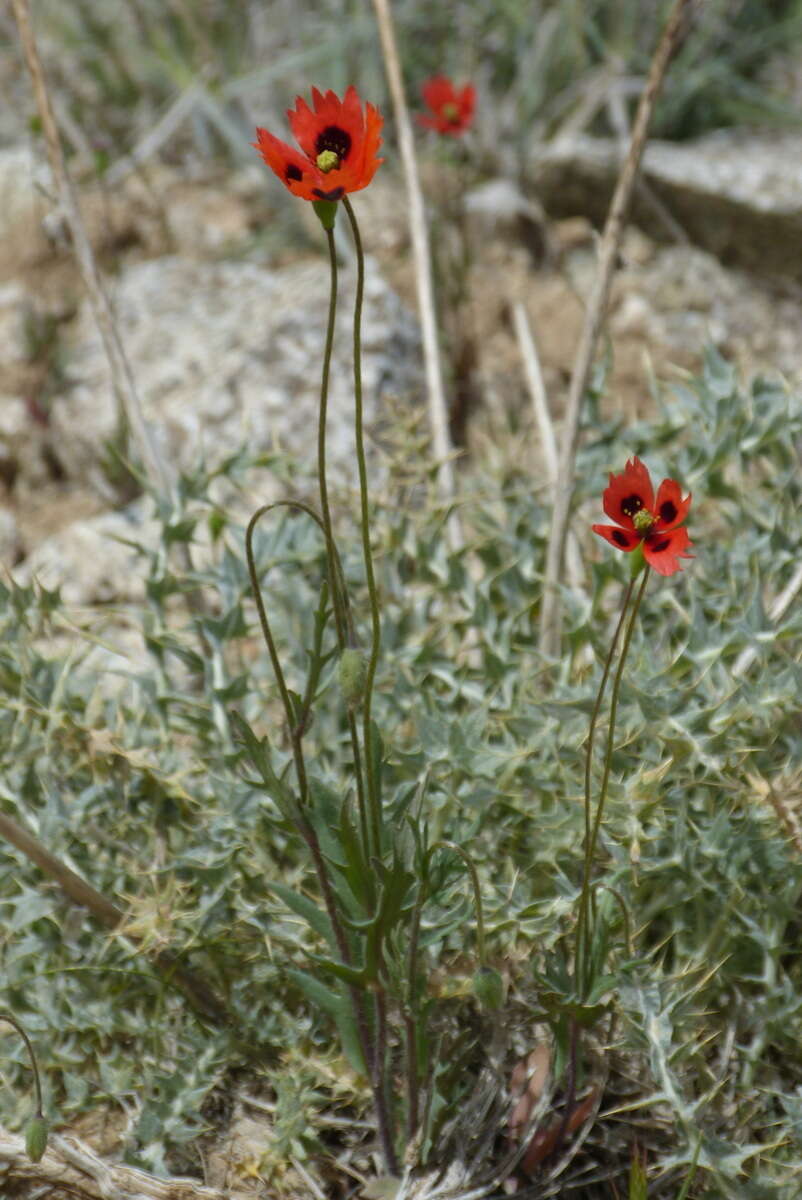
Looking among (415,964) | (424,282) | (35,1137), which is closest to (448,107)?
(424,282)

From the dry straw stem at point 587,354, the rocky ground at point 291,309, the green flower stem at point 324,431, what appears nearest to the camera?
the green flower stem at point 324,431

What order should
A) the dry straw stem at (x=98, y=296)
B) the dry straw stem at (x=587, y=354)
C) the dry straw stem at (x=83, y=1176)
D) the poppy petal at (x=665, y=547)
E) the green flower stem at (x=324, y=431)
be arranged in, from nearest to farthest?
the green flower stem at (x=324, y=431), the poppy petal at (x=665, y=547), the dry straw stem at (x=83, y=1176), the dry straw stem at (x=587, y=354), the dry straw stem at (x=98, y=296)

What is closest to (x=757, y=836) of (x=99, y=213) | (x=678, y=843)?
(x=678, y=843)

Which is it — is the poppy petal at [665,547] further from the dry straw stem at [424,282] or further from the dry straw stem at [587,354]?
the dry straw stem at [424,282]

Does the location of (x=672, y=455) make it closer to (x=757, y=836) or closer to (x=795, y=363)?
(x=757, y=836)

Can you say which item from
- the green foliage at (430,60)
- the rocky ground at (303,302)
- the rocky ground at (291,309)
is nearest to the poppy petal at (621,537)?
the rocky ground at (291,309)
